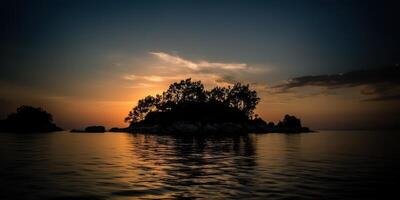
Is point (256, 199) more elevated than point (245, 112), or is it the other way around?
point (245, 112)

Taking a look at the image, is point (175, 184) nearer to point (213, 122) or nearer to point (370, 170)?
point (370, 170)

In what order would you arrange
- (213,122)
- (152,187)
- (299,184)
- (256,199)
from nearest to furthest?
(256,199), (152,187), (299,184), (213,122)

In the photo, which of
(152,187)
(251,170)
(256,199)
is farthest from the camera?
(251,170)

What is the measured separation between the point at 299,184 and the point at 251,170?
7.00 meters

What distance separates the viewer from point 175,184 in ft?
65.6

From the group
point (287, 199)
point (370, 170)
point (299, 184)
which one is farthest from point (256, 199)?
point (370, 170)

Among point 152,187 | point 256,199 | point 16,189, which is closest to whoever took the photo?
point 256,199

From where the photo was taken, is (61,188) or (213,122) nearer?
(61,188)

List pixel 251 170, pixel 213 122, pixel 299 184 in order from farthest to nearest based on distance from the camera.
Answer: pixel 213 122, pixel 251 170, pixel 299 184

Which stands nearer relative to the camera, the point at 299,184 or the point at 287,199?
the point at 287,199

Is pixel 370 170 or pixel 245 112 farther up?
pixel 245 112

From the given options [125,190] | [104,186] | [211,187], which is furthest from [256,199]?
[104,186]

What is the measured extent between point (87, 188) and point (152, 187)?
363cm

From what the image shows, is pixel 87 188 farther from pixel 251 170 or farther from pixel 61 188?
pixel 251 170
